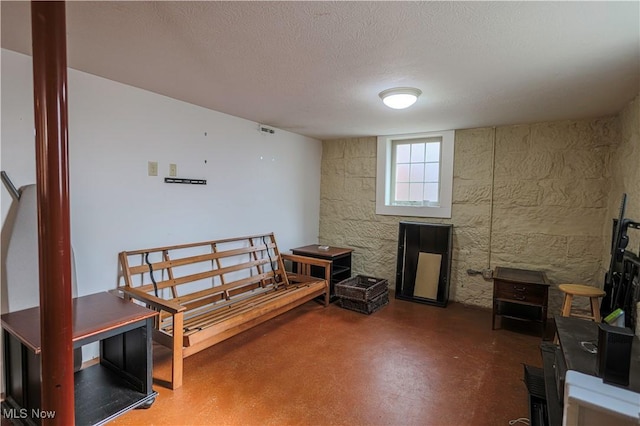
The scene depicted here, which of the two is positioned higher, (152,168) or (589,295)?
(152,168)

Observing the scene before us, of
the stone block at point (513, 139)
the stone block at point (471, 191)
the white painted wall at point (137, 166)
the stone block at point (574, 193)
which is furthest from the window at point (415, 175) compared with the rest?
the white painted wall at point (137, 166)

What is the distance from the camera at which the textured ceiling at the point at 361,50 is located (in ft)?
4.86

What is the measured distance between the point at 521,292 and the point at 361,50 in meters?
2.77

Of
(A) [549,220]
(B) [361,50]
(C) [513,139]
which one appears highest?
(B) [361,50]

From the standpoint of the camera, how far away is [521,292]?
3.15 meters

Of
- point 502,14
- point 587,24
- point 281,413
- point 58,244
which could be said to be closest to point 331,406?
point 281,413

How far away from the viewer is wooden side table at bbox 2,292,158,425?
174cm

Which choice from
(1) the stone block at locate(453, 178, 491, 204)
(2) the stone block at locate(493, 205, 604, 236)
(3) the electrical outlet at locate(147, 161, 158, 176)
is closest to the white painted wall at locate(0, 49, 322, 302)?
(3) the electrical outlet at locate(147, 161, 158, 176)

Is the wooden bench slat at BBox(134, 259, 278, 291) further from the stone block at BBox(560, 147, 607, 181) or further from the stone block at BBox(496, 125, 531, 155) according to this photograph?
the stone block at BBox(560, 147, 607, 181)

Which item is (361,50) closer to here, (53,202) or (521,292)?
(53,202)

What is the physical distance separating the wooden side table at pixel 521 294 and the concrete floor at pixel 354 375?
0.55 feet

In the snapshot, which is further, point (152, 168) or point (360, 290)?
point (360, 290)

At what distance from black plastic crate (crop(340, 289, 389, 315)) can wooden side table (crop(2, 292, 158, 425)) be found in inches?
87.5
